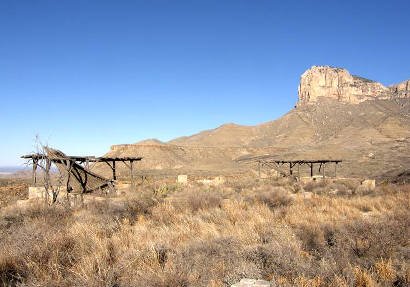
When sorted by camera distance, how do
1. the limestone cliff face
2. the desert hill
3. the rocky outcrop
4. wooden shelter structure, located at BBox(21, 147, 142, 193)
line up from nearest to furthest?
wooden shelter structure, located at BBox(21, 147, 142, 193) → the desert hill → the limestone cliff face → the rocky outcrop

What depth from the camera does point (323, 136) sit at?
91.4 metres

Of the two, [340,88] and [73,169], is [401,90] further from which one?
[73,169]

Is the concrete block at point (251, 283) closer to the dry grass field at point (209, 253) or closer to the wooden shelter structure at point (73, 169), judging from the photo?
the dry grass field at point (209, 253)

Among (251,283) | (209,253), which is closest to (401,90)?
(209,253)

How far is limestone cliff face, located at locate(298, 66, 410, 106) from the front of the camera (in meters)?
121

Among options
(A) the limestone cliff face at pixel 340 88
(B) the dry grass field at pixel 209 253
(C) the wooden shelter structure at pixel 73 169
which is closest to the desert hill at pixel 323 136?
(A) the limestone cliff face at pixel 340 88

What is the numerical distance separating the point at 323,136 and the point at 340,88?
1636 inches

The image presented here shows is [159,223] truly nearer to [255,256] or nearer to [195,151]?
[255,256]

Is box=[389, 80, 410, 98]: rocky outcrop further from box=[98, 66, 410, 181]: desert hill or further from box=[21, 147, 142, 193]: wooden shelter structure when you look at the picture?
box=[21, 147, 142, 193]: wooden shelter structure

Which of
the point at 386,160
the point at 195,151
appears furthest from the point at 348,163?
the point at 195,151

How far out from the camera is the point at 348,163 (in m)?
49.4

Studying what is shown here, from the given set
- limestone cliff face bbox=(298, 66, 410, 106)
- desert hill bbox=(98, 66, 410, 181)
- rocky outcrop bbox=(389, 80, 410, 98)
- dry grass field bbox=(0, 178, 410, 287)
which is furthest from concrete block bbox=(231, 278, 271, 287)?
rocky outcrop bbox=(389, 80, 410, 98)

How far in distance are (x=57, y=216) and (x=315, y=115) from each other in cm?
10782

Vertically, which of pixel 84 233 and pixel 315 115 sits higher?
pixel 315 115
